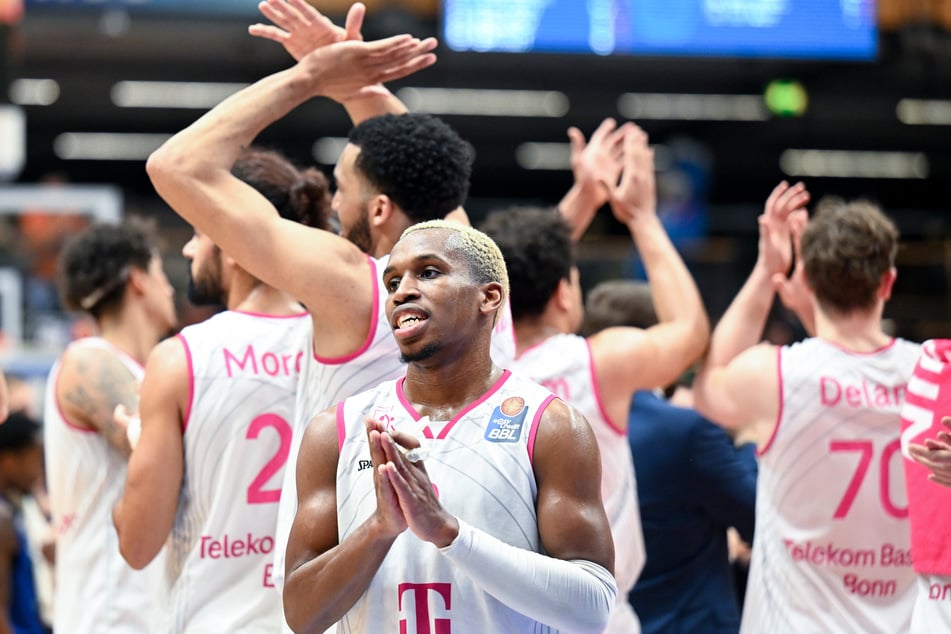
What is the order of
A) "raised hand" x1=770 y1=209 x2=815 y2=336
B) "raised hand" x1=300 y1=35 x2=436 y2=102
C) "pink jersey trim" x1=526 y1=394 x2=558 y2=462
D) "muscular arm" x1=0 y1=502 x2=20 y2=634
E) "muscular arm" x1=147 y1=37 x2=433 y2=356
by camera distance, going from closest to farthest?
"pink jersey trim" x1=526 y1=394 x2=558 y2=462, "muscular arm" x1=147 y1=37 x2=433 y2=356, "raised hand" x1=300 y1=35 x2=436 y2=102, "raised hand" x1=770 y1=209 x2=815 y2=336, "muscular arm" x1=0 y1=502 x2=20 y2=634

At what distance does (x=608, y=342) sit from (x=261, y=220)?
148 cm

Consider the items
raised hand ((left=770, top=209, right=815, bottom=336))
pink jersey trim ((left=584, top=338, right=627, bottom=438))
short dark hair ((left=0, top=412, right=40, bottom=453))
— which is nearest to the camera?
pink jersey trim ((left=584, top=338, right=627, bottom=438))

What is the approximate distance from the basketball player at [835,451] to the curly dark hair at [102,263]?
7.07 feet

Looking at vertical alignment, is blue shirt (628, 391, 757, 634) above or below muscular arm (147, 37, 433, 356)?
below

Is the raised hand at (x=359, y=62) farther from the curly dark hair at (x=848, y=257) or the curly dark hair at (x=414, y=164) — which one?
the curly dark hair at (x=848, y=257)

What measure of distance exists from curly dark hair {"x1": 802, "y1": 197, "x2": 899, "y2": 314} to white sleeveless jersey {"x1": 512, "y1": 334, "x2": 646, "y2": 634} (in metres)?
0.79

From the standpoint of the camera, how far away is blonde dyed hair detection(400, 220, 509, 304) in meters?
2.94

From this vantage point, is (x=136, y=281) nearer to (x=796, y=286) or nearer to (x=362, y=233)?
(x=362, y=233)

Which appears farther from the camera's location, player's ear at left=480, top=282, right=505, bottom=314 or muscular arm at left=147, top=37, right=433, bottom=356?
muscular arm at left=147, top=37, right=433, bottom=356

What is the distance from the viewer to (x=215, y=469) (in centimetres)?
375

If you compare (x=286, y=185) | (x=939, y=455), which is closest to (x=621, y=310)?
(x=286, y=185)

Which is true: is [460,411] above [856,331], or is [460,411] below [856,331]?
above

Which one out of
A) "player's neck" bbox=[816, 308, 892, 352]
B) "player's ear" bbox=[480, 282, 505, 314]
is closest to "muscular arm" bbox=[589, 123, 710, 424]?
"player's neck" bbox=[816, 308, 892, 352]

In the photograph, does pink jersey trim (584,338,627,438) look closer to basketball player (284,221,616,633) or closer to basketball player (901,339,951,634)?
basketball player (901,339,951,634)
